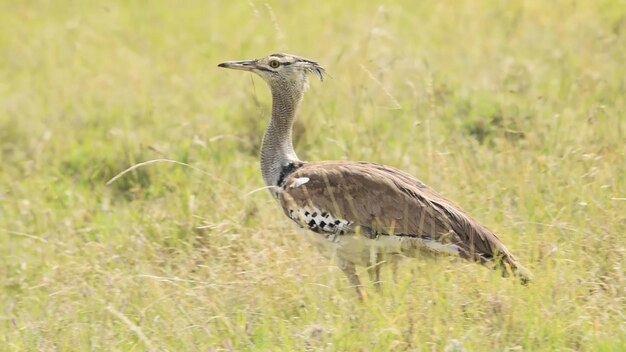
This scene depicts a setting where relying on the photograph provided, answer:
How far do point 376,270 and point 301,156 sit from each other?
168 centimetres

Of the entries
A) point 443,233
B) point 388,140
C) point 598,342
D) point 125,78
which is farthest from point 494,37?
point 598,342

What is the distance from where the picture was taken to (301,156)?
5.57 metres

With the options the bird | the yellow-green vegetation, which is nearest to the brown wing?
the bird

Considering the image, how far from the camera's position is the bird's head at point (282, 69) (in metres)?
4.34

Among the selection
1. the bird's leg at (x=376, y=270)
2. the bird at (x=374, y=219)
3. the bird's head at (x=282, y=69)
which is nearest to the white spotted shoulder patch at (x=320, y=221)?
the bird at (x=374, y=219)

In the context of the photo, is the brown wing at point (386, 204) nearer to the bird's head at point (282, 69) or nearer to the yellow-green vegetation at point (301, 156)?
the yellow-green vegetation at point (301, 156)

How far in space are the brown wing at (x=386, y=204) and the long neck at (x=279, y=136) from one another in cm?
12

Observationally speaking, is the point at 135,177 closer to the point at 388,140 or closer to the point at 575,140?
the point at 388,140

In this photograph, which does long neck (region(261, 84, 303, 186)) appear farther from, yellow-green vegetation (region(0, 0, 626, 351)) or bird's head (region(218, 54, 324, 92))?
yellow-green vegetation (region(0, 0, 626, 351))

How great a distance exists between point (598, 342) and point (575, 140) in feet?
5.90

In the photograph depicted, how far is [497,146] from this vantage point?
16.9ft

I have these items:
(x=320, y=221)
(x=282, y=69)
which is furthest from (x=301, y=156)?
(x=320, y=221)

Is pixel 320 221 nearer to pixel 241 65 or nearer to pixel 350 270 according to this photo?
pixel 350 270

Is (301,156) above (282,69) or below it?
below
